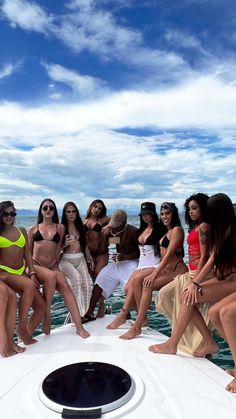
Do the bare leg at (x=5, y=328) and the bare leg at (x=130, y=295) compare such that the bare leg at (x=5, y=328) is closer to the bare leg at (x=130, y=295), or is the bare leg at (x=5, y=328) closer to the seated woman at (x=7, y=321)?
the seated woman at (x=7, y=321)

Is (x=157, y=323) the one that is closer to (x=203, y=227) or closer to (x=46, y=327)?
(x=46, y=327)

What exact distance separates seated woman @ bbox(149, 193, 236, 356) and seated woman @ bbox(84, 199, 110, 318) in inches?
81.3

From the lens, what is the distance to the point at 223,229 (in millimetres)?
3473

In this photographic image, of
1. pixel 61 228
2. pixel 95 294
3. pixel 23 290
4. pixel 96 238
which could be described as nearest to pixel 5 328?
pixel 23 290

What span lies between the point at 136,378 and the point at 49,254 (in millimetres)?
2544

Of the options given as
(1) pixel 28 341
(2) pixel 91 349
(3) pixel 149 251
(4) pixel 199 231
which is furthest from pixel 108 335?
(4) pixel 199 231

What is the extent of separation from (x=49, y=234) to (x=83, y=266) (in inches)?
28.5

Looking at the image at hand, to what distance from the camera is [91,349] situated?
366 cm

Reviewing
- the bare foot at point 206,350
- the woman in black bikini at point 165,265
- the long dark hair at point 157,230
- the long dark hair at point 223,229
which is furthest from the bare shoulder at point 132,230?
the bare foot at point 206,350

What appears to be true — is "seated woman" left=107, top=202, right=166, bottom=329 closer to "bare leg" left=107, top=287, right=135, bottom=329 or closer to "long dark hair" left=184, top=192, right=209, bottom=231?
"bare leg" left=107, top=287, right=135, bottom=329

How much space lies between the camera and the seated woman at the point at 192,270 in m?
3.86

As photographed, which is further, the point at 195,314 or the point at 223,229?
the point at 195,314

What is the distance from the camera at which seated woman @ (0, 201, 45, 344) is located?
13.3 ft

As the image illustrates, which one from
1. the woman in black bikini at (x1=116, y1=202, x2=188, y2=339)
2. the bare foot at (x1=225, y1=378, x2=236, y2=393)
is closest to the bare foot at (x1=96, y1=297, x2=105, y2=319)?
the woman in black bikini at (x1=116, y1=202, x2=188, y2=339)
